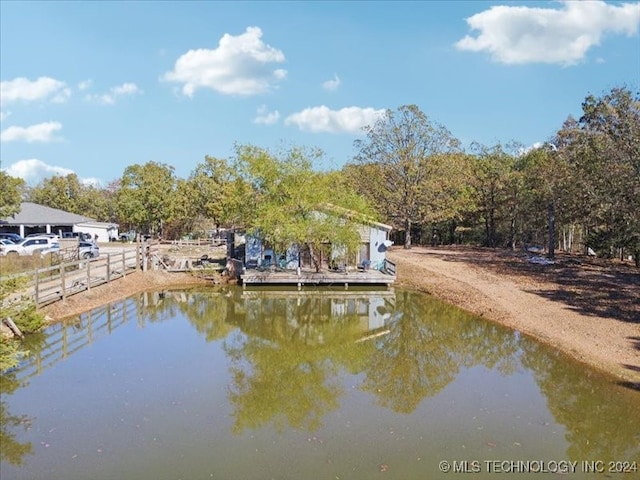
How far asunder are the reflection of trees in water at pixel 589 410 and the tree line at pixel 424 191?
12.1 meters

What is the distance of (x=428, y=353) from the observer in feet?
50.1

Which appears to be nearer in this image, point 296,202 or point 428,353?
point 428,353

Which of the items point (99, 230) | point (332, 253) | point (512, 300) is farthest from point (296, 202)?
point (99, 230)

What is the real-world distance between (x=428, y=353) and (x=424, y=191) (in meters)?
26.0

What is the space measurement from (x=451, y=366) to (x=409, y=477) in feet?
21.4

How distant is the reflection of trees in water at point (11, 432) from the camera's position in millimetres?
8318

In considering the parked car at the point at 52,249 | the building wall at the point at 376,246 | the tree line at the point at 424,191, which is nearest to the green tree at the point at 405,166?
the tree line at the point at 424,191

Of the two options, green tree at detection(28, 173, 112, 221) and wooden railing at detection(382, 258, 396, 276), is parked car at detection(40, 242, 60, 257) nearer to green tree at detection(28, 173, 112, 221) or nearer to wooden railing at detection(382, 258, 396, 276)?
wooden railing at detection(382, 258, 396, 276)

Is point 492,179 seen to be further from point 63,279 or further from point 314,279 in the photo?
point 63,279

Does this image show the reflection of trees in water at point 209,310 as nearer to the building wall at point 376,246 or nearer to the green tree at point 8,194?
the building wall at point 376,246

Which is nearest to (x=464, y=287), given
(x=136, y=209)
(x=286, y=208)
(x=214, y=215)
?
(x=286, y=208)

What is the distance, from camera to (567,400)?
11.4m

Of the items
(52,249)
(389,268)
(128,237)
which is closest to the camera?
(389,268)

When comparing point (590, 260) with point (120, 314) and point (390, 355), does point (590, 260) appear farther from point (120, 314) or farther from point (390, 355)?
point (120, 314)
